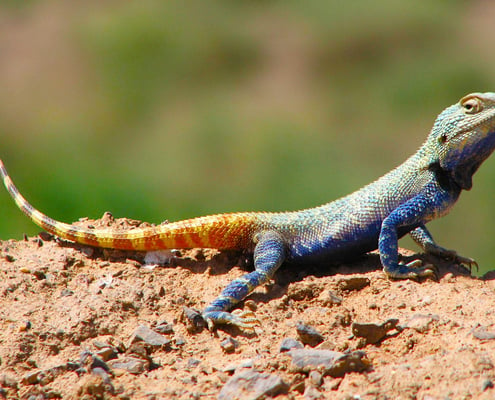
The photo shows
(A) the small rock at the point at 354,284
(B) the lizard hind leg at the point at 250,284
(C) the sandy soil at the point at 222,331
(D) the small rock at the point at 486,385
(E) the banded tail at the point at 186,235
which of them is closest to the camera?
(D) the small rock at the point at 486,385

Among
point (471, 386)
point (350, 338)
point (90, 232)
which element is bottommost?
point (471, 386)

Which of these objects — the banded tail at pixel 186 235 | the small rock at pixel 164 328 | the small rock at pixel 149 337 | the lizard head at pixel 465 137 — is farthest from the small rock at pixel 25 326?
the lizard head at pixel 465 137

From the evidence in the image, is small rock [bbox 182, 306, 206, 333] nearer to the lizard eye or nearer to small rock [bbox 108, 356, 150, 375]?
small rock [bbox 108, 356, 150, 375]

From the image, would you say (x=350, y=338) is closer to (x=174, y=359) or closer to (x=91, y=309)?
(x=174, y=359)

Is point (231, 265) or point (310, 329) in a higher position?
point (231, 265)

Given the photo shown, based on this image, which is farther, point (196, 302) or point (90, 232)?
point (90, 232)

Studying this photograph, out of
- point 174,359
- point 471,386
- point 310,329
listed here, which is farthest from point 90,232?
point 471,386

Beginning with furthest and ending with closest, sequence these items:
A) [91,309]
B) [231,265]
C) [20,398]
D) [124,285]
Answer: [231,265]
[124,285]
[91,309]
[20,398]

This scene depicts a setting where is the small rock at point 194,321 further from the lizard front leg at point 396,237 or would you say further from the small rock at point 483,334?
the small rock at point 483,334
